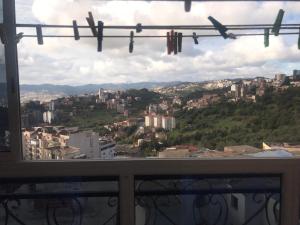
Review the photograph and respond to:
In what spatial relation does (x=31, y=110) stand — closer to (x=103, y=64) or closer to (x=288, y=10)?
(x=103, y=64)

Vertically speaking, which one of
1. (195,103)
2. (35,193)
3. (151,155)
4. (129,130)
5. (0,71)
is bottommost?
(35,193)

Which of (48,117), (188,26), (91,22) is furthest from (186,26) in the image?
(48,117)

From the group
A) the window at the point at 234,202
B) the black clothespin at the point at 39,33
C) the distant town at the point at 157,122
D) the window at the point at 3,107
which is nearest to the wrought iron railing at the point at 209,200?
the window at the point at 234,202

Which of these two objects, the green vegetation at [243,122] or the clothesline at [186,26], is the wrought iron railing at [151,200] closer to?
the green vegetation at [243,122]

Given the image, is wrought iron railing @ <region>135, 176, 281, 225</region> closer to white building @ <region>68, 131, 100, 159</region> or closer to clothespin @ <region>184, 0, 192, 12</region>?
white building @ <region>68, 131, 100, 159</region>

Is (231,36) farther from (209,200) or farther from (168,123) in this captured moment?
(209,200)

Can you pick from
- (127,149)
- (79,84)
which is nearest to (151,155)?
(127,149)

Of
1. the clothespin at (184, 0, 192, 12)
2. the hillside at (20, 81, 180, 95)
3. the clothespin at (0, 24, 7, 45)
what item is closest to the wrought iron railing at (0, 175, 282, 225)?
the hillside at (20, 81, 180, 95)
